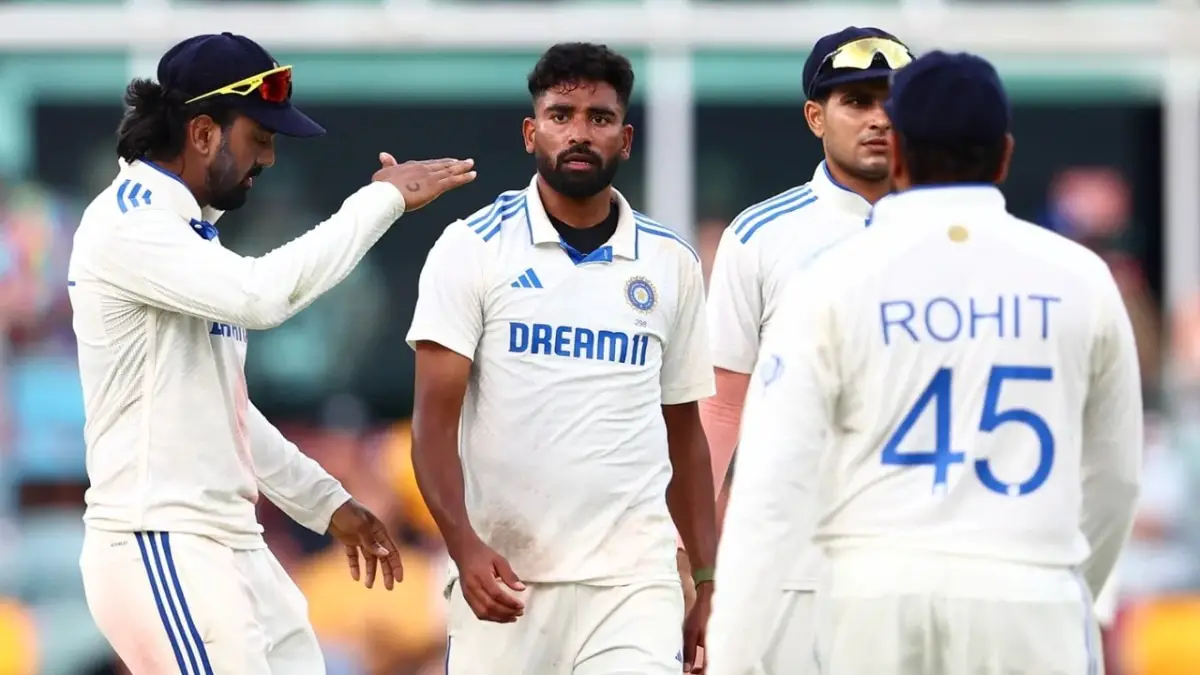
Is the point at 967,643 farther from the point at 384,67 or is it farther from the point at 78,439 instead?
the point at 384,67

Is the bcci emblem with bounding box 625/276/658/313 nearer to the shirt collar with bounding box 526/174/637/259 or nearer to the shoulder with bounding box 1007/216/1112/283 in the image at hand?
the shirt collar with bounding box 526/174/637/259

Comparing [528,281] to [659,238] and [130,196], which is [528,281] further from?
[130,196]

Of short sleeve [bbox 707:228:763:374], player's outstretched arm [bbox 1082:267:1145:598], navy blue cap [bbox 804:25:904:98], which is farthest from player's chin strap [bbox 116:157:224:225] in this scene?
player's outstretched arm [bbox 1082:267:1145:598]

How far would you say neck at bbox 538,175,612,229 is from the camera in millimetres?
6609

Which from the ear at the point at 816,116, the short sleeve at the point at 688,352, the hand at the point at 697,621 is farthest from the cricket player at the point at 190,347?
the ear at the point at 816,116

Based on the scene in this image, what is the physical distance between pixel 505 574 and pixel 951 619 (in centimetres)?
161

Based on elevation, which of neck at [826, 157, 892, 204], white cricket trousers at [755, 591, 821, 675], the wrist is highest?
neck at [826, 157, 892, 204]

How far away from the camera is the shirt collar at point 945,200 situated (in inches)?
198

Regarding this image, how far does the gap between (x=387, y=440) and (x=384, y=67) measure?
2679mm

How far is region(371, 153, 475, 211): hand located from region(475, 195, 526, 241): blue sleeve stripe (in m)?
0.20

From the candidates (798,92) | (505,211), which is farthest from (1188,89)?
(505,211)

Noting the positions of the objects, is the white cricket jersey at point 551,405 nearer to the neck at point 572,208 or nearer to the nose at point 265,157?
→ the neck at point 572,208

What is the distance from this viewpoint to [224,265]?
6.00 metres

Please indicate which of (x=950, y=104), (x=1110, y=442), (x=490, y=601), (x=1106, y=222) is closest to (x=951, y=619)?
(x=1110, y=442)
